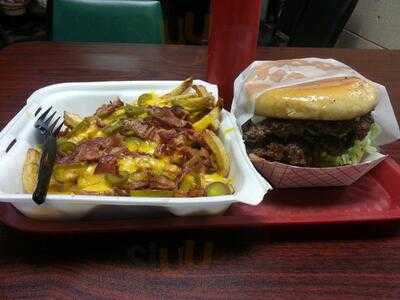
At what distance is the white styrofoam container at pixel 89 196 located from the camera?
0.72 m

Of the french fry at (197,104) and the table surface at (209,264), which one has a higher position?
the french fry at (197,104)

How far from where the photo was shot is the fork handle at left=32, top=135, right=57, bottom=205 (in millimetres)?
704

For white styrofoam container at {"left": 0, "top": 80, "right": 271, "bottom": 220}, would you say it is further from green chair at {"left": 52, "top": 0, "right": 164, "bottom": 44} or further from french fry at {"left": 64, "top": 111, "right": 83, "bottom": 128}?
green chair at {"left": 52, "top": 0, "right": 164, "bottom": 44}

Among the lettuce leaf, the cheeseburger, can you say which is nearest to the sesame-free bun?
the cheeseburger

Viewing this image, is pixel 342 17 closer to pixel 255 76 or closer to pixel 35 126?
pixel 255 76

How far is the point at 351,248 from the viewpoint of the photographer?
2.66ft

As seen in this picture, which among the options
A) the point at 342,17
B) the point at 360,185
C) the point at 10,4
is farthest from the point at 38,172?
the point at 10,4

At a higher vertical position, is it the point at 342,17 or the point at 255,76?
the point at 255,76

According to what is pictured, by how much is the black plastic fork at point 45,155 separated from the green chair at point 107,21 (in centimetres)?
109

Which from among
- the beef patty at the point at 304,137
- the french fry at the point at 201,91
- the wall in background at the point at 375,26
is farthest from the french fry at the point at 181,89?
the wall in background at the point at 375,26

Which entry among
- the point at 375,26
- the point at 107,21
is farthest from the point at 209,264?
the point at 375,26

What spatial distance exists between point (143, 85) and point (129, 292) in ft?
2.24

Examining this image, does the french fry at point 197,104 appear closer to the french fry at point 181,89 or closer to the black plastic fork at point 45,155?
the french fry at point 181,89

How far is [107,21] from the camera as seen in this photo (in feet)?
6.56
